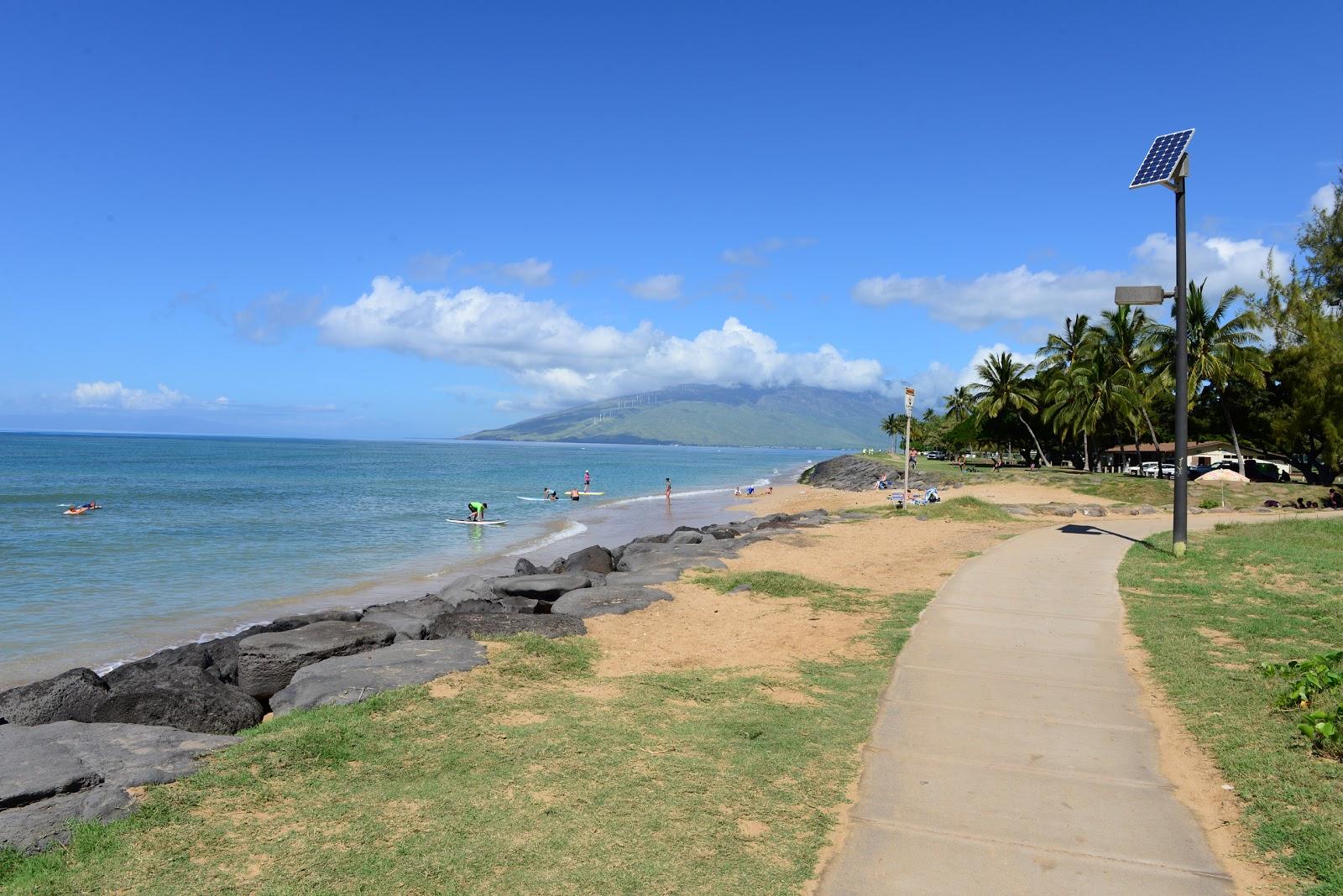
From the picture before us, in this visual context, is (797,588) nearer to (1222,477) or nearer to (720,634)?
(720,634)

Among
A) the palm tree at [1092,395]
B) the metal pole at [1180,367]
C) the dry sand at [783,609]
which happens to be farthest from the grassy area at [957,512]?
the palm tree at [1092,395]

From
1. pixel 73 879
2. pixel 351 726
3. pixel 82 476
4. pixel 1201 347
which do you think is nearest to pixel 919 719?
pixel 351 726

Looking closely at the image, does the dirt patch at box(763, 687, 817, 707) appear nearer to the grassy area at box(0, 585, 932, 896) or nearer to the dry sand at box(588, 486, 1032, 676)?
the grassy area at box(0, 585, 932, 896)

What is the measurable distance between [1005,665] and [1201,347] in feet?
137

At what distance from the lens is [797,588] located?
42.1ft

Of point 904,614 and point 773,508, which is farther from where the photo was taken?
point 773,508

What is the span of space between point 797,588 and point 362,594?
10828mm

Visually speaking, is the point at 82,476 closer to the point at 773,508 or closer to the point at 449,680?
the point at 773,508

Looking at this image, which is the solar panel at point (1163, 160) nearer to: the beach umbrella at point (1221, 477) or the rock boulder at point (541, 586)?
the rock boulder at point (541, 586)

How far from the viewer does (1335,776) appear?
495 cm

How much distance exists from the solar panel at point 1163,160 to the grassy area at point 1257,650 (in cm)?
685

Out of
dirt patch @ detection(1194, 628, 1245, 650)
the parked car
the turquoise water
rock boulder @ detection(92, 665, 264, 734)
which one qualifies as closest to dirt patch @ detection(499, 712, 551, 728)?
rock boulder @ detection(92, 665, 264, 734)

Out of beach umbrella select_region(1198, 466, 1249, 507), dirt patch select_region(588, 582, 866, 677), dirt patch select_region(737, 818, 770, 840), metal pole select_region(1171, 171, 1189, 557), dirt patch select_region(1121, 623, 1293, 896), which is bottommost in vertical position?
dirt patch select_region(588, 582, 866, 677)

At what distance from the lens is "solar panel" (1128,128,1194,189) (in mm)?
14438
